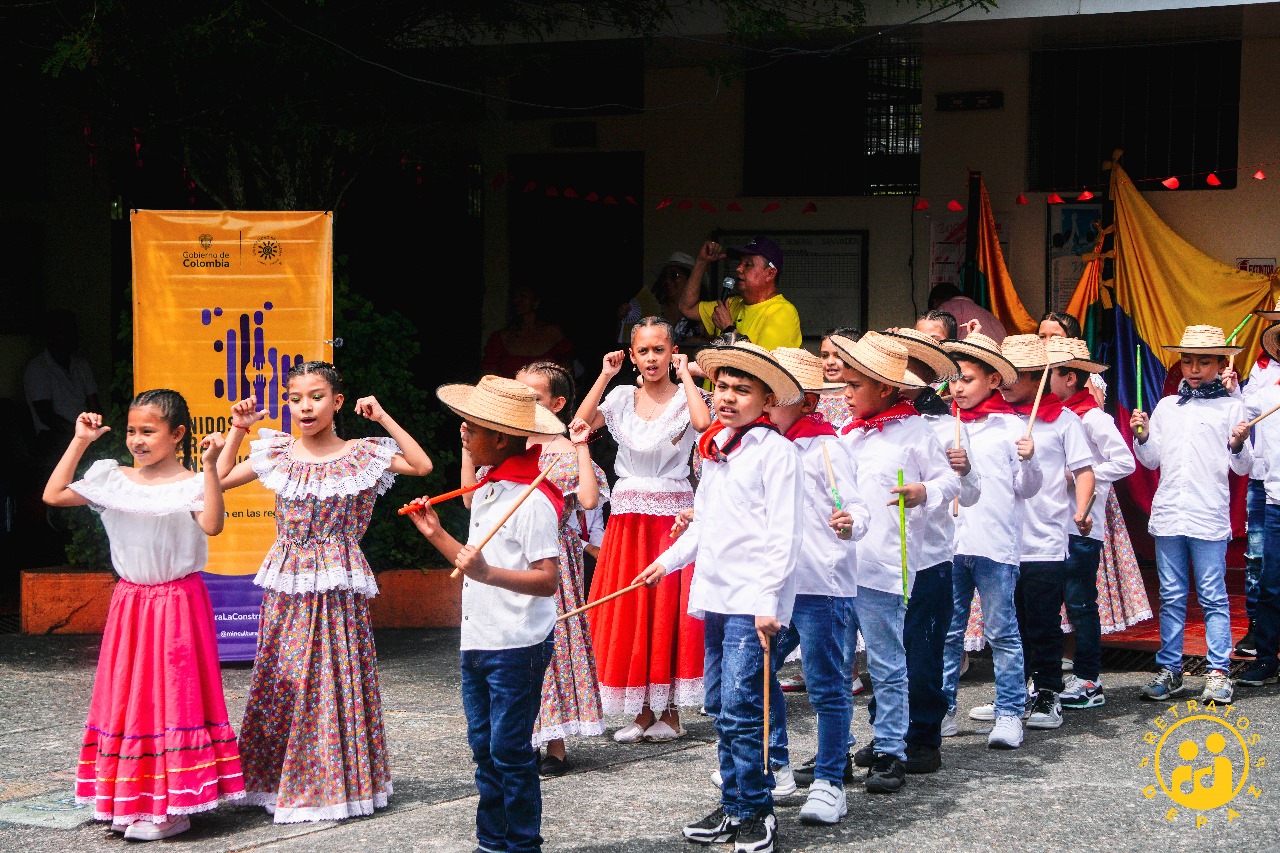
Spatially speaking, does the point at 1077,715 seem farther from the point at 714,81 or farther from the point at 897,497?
the point at 714,81

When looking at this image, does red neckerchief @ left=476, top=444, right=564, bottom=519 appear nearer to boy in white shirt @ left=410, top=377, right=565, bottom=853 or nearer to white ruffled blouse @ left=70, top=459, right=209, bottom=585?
boy in white shirt @ left=410, top=377, right=565, bottom=853

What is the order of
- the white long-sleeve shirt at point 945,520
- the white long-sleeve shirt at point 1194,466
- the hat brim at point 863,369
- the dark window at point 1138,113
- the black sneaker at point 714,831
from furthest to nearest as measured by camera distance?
the dark window at point 1138,113, the white long-sleeve shirt at point 1194,466, the white long-sleeve shirt at point 945,520, the hat brim at point 863,369, the black sneaker at point 714,831

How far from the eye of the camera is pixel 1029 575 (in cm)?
698

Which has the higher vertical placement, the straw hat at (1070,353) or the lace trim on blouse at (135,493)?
the straw hat at (1070,353)

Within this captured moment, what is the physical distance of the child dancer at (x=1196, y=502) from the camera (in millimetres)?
7477

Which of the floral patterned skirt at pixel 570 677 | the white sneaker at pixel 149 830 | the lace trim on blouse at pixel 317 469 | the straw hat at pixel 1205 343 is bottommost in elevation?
the white sneaker at pixel 149 830

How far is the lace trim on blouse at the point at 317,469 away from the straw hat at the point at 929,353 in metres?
2.07

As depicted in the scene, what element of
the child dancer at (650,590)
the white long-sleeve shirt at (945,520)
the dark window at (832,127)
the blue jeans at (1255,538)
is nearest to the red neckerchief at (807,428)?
the white long-sleeve shirt at (945,520)

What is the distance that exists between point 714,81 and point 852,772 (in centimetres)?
655

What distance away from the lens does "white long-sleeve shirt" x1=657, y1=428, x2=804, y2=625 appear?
5.01 metres

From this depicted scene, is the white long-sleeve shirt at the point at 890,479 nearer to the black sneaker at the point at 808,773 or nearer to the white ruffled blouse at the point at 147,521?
the black sneaker at the point at 808,773

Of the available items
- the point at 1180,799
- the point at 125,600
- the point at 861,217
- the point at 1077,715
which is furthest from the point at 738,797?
the point at 861,217

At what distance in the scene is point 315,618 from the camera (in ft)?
18.2

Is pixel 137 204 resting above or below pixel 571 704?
above
